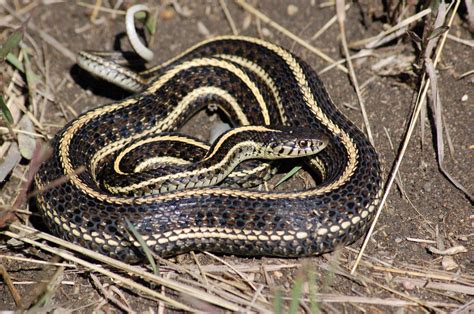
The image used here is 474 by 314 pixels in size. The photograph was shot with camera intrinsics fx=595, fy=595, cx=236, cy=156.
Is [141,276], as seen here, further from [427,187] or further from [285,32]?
[285,32]

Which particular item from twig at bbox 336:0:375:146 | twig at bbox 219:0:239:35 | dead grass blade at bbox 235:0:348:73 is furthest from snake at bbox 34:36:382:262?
twig at bbox 219:0:239:35

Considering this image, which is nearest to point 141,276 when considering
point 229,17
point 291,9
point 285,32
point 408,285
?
point 408,285

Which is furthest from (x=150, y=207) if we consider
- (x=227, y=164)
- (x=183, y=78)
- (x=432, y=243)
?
(x=432, y=243)

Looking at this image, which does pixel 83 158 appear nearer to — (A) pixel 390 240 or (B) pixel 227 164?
(B) pixel 227 164

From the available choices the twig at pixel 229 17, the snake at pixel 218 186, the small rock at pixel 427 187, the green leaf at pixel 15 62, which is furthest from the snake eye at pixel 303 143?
the green leaf at pixel 15 62

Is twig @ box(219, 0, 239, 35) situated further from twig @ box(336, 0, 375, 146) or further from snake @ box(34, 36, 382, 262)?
twig @ box(336, 0, 375, 146)

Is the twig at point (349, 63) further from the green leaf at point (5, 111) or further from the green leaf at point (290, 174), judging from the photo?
the green leaf at point (5, 111)
